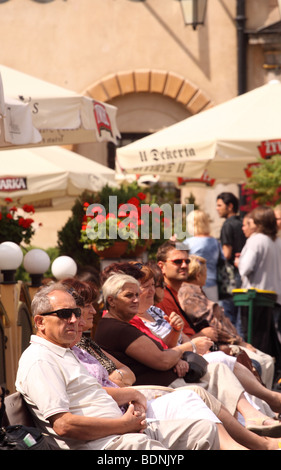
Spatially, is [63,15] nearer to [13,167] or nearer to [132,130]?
[132,130]

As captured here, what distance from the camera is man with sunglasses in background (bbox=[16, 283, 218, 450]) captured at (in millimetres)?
4148

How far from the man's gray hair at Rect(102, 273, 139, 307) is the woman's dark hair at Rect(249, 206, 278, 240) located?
11.3 ft

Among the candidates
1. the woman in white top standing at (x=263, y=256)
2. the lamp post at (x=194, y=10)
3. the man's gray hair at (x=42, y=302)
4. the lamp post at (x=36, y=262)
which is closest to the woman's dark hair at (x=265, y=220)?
the woman in white top standing at (x=263, y=256)

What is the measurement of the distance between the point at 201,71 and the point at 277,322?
8315mm

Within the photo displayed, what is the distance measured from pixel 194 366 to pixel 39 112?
2.80 m

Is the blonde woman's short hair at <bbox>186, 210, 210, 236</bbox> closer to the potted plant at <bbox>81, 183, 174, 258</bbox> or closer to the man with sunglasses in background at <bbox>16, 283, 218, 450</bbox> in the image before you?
the potted plant at <bbox>81, 183, 174, 258</bbox>

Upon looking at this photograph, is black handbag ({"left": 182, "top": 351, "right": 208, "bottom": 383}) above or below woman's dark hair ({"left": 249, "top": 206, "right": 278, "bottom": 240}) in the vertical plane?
below

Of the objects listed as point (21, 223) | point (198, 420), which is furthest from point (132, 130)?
point (198, 420)

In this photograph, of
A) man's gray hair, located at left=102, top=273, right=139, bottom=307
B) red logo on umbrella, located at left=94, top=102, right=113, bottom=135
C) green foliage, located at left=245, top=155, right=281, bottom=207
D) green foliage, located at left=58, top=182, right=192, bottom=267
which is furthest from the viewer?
green foliage, located at left=245, top=155, right=281, bottom=207

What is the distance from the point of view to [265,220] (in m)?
8.98

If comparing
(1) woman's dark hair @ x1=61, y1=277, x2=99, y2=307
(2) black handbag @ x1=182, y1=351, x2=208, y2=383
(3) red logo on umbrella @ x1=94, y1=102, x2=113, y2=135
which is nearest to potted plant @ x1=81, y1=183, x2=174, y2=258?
(3) red logo on umbrella @ x1=94, y1=102, x2=113, y2=135

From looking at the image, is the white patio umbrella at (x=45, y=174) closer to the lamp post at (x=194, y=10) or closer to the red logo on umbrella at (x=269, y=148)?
the red logo on umbrella at (x=269, y=148)

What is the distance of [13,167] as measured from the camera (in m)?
11.1

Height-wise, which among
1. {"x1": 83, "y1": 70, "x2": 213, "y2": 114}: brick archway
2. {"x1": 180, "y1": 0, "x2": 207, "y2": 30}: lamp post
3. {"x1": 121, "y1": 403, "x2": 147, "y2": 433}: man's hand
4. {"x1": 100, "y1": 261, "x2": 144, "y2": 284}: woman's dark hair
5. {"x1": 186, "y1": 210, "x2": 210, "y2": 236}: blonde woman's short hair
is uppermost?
{"x1": 180, "y1": 0, "x2": 207, "y2": 30}: lamp post
